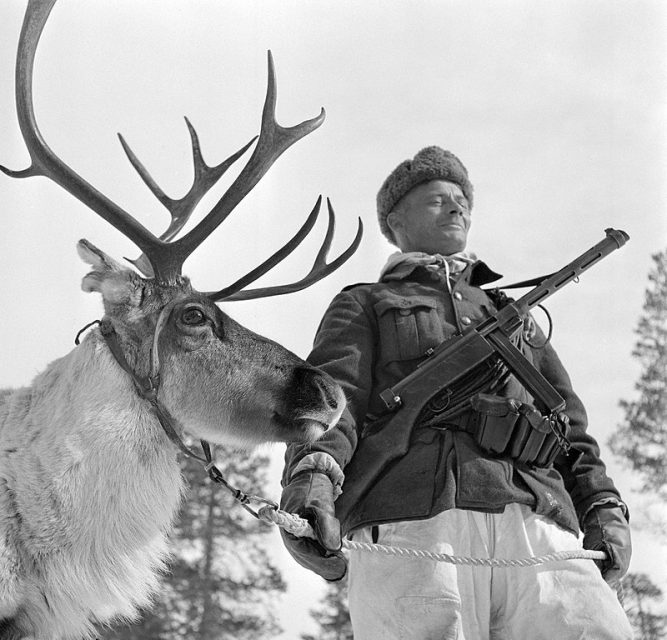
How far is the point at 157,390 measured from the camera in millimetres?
3670

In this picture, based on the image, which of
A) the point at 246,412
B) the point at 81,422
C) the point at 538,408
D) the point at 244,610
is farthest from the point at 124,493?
the point at 244,610

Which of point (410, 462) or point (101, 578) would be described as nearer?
point (101, 578)

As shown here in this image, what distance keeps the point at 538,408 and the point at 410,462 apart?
1.91 ft

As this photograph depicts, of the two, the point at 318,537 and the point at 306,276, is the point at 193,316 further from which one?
the point at 318,537

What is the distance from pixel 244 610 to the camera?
18.2 metres

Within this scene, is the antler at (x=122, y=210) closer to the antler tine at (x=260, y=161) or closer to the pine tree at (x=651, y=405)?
the antler tine at (x=260, y=161)

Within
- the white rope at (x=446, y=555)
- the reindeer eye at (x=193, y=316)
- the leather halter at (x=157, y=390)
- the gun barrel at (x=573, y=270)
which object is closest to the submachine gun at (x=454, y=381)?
the gun barrel at (x=573, y=270)

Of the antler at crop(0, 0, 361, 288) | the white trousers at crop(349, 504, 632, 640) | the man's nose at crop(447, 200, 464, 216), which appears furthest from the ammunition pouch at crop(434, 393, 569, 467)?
the antler at crop(0, 0, 361, 288)

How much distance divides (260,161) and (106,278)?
2.86 ft

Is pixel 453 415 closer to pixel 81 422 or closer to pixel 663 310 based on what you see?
pixel 81 422

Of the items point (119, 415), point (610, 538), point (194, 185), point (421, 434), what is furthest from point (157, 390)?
point (610, 538)

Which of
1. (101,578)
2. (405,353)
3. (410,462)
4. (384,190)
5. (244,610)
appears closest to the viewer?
(101,578)

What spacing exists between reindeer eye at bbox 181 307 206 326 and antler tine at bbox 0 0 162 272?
309 millimetres

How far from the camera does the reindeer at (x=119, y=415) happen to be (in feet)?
10.7
